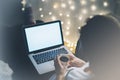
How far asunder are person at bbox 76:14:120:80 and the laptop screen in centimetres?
49

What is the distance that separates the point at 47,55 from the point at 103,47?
0.50 m

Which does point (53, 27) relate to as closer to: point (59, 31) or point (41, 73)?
point (59, 31)

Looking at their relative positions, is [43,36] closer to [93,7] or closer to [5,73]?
[5,73]

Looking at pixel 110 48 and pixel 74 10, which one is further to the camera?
pixel 74 10

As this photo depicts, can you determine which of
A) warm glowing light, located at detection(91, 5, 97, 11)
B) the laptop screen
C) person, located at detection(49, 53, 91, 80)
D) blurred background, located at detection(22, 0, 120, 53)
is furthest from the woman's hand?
warm glowing light, located at detection(91, 5, 97, 11)

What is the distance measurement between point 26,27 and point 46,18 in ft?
2.14

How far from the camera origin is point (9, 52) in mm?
1562

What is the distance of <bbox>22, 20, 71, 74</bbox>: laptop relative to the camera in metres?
1.46

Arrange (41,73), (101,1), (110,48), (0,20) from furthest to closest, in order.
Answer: (101,1), (0,20), (41,73), (110,48)

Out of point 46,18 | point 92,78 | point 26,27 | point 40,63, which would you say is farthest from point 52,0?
point 92,78

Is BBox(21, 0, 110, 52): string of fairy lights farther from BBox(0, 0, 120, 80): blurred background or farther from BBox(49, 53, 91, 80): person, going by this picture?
BBox(49, 53, 91, 80): person

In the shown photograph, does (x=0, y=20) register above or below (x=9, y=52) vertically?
above

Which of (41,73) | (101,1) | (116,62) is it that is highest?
(101,1)

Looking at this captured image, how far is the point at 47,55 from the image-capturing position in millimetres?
1490
